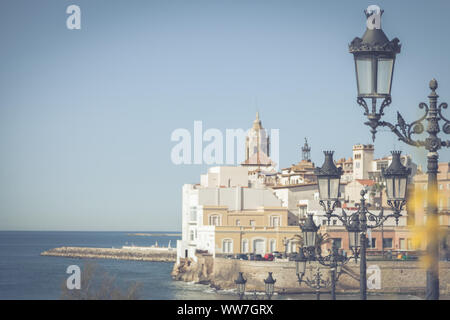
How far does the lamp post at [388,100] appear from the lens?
35.7 feet

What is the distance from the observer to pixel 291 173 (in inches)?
4031

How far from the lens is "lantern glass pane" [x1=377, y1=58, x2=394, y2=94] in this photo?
10883mm

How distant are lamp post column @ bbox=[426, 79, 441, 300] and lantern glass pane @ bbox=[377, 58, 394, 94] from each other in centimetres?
61

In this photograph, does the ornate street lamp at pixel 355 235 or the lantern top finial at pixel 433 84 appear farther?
the ornate street lamp at pixel 355 235

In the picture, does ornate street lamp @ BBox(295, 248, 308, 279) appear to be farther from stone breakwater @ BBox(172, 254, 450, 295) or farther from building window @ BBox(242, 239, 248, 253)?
building window @ BBox(242, 239, 248, 253)

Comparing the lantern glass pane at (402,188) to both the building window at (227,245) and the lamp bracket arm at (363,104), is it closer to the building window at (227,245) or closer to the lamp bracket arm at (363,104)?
the lamp bracket arm at (363,104)

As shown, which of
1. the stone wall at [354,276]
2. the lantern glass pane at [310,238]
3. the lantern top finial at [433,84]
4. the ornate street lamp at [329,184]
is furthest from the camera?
the stone wall at [354,276]

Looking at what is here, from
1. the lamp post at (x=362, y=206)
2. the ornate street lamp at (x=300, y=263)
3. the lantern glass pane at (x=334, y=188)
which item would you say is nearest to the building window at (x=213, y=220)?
the ornate street lamp at (x=300, y=263)

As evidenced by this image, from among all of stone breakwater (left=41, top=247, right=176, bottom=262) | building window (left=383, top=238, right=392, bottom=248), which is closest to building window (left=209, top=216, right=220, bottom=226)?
building window (left=383, top=238, right=392, bottom=248)

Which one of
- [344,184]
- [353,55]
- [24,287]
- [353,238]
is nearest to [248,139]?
[344,184]
